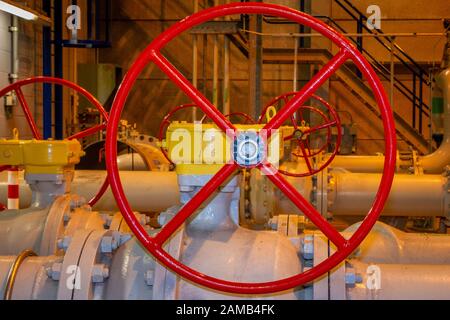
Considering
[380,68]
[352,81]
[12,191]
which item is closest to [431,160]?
[352,81]

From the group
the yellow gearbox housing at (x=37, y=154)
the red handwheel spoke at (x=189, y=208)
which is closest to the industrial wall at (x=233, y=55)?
the yellow gearbox housing at (x=37, y=154)

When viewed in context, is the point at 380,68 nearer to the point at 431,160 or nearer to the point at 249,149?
the point at 431,160

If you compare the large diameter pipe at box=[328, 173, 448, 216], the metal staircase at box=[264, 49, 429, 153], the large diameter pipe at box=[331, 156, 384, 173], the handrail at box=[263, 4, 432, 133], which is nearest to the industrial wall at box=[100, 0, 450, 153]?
the handrail at box=[263, 4, 432, 133]

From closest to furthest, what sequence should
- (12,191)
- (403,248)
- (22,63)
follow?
(403,248) < (12,191) < (22,63)

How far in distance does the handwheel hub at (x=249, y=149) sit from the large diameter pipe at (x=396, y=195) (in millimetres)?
2639

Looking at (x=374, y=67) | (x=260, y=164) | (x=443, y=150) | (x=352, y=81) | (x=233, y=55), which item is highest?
(x=233, y=55)

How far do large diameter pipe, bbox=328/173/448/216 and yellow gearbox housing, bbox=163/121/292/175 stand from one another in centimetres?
246

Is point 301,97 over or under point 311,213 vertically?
over

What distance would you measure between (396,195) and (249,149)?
268 cm

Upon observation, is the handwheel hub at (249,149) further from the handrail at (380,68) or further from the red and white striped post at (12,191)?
the handrail at (380,68)

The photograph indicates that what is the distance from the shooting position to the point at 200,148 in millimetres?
1636

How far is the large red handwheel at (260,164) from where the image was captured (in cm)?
137

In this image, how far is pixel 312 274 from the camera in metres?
1.38

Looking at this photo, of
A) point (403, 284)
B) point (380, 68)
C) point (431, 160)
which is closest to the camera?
point (403, 284)
